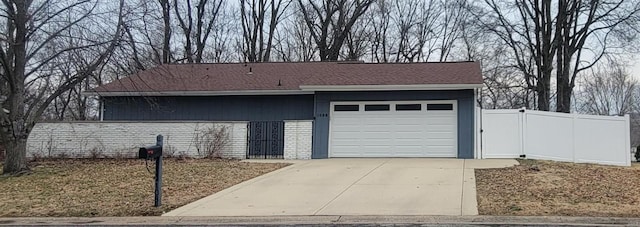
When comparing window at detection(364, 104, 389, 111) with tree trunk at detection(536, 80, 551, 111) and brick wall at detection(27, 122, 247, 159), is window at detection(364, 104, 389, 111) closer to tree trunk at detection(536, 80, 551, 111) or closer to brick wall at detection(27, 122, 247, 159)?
brick wall at detection(27, 122, 247, 159)

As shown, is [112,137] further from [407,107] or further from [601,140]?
[601,140]

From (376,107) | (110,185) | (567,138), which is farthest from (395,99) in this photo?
(110,185)

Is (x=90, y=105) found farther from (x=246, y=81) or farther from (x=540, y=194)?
(x=540, y=194)

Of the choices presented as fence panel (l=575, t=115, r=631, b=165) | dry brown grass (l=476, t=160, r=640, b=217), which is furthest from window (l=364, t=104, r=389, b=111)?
fence panel (l=575, t=115, r=631, b=165)

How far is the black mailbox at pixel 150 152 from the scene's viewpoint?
928cm

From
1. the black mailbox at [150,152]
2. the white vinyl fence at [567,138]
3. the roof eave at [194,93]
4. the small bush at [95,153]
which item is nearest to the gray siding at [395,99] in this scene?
the white vinyl fence at [567,138]

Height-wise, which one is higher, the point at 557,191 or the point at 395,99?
the point at 395,99

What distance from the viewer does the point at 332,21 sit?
125 ft

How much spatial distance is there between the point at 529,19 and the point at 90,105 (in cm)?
2769

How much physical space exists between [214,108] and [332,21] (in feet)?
60.7

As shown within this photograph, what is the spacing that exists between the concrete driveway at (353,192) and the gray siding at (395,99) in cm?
240

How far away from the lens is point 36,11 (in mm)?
14422

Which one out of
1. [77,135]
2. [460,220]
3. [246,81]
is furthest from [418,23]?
[460,220]

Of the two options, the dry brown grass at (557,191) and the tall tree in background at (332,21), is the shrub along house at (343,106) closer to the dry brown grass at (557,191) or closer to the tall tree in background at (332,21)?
the dry brown grass at (557,191)
